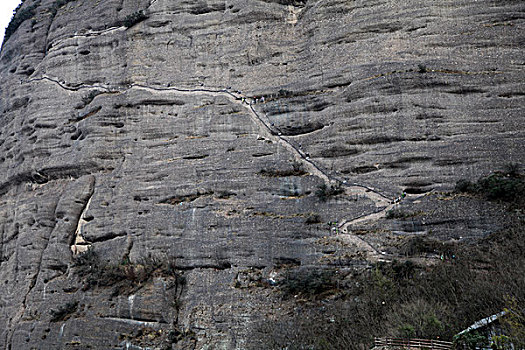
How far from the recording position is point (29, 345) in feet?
44.6

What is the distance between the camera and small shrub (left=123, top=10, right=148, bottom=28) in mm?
17592

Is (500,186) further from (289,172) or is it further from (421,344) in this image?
(289,172)

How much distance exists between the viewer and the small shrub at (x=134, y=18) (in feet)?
57.7

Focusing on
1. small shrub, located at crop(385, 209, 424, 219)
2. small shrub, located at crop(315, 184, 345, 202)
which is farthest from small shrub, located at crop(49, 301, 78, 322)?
small shrub, located at crop(385, 209, 424, 219)

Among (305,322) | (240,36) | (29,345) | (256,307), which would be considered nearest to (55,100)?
(240,36)

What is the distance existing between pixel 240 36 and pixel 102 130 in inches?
204

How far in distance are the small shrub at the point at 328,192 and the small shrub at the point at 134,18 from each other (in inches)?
368

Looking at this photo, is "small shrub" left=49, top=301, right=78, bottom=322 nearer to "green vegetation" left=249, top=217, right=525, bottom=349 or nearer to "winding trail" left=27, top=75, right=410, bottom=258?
"green vegetation" left=249, top=217, right=525, bottom=349

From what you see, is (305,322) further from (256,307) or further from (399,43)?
(399,43)

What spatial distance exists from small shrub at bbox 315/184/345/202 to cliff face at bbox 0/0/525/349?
0.05 m

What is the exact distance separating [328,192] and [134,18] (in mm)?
9755

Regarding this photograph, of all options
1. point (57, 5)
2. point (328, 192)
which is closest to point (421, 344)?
point (328, 192)

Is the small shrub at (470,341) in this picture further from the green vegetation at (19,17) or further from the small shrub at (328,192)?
the green vegetation at (19,17)

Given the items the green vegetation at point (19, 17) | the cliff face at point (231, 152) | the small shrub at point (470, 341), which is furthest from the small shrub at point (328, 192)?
the green vegetation at point (19, 17)
